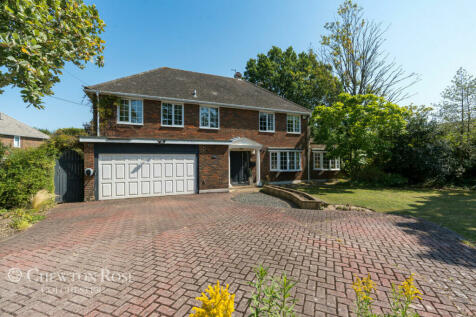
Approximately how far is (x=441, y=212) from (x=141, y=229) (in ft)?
36.8

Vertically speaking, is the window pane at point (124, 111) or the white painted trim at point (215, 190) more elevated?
the window pane at point (124, 111)

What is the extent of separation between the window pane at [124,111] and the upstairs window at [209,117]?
466 centimetres

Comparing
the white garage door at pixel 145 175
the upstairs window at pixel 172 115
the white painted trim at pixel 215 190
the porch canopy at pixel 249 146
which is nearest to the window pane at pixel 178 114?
the upstairs window at pixel 172 115

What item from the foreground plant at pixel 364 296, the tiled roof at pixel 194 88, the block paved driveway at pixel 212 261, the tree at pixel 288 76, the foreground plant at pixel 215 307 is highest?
the tree at pixel 288 76

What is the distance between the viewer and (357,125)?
14.2 meters

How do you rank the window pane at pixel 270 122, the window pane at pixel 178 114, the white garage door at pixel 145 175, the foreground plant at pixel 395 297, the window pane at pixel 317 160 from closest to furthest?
the foreground plant at pixel 395 297 < the white garage door at pixel 145 175 < the window pane at pixel 178 114 < the window pane at pixel 270 122 < the window pane at pixel 317 160

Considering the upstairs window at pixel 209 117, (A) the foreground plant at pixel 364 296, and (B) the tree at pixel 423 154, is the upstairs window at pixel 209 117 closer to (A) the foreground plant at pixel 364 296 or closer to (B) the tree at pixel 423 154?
(A) the foreground plant at pixel 364 296

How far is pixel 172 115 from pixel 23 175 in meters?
7.79

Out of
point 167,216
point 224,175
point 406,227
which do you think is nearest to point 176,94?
point 224,175

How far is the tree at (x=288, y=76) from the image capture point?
90.5 feet

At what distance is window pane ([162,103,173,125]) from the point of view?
516 inches

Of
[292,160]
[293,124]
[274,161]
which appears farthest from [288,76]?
[274,161]

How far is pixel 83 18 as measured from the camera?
638cm

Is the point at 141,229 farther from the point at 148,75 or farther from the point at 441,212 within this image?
the point at 148,75
